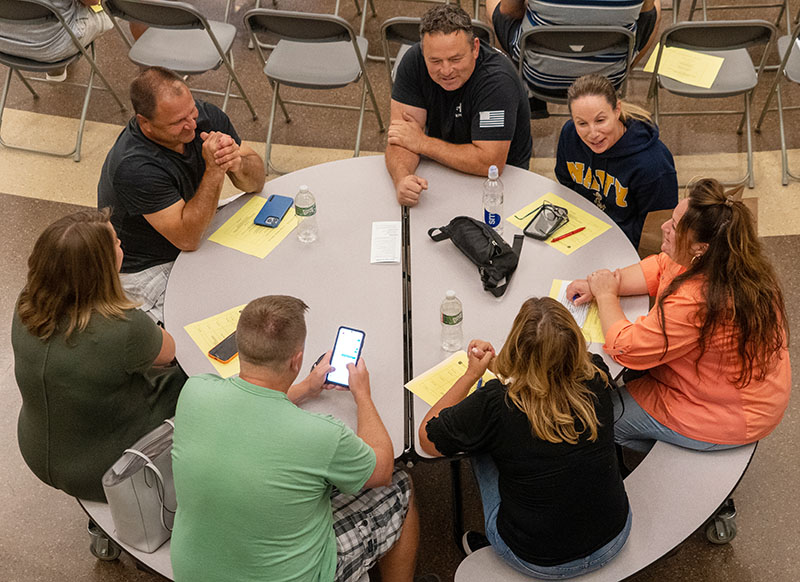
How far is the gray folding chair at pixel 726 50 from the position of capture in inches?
154

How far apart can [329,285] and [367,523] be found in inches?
35.3

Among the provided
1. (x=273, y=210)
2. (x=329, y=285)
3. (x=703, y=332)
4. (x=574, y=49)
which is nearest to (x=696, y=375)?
(x=703, y=332)

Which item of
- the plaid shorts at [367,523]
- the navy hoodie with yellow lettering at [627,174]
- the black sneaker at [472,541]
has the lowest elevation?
the black sneaker at [472,541]

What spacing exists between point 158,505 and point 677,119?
3845 mm

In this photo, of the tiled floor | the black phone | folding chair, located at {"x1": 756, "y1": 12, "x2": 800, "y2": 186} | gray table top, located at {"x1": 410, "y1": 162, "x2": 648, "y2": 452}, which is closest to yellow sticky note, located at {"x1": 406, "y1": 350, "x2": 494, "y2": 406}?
gray table top, located at {"x1": 410, "y1": 162, "x2": 648, "y2": 452}

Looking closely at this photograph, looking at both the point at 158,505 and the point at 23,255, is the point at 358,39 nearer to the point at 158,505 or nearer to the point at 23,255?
the point at 23,255

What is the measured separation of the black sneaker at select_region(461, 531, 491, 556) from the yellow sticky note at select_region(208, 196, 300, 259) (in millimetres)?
1315

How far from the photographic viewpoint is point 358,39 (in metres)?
4.54

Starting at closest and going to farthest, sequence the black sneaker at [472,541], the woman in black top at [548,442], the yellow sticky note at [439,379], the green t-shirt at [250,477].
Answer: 1. the green t-shirt at [250,477]
2. the woman in black top at [548,442]
3. the yellow sticky note at [439,379]
4. the black sneaker at [472,541]

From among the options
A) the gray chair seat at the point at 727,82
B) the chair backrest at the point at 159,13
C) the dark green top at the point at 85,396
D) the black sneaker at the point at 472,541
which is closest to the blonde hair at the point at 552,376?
the black sneaker at the point at 472,541

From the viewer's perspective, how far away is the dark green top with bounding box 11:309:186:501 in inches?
96.6

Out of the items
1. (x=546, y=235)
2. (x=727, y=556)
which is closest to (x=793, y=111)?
(x=546, y=235)

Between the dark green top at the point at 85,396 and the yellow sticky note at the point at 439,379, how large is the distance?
865 mm

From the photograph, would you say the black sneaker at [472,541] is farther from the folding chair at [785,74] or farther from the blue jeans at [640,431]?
the folding chair at [785,74]
